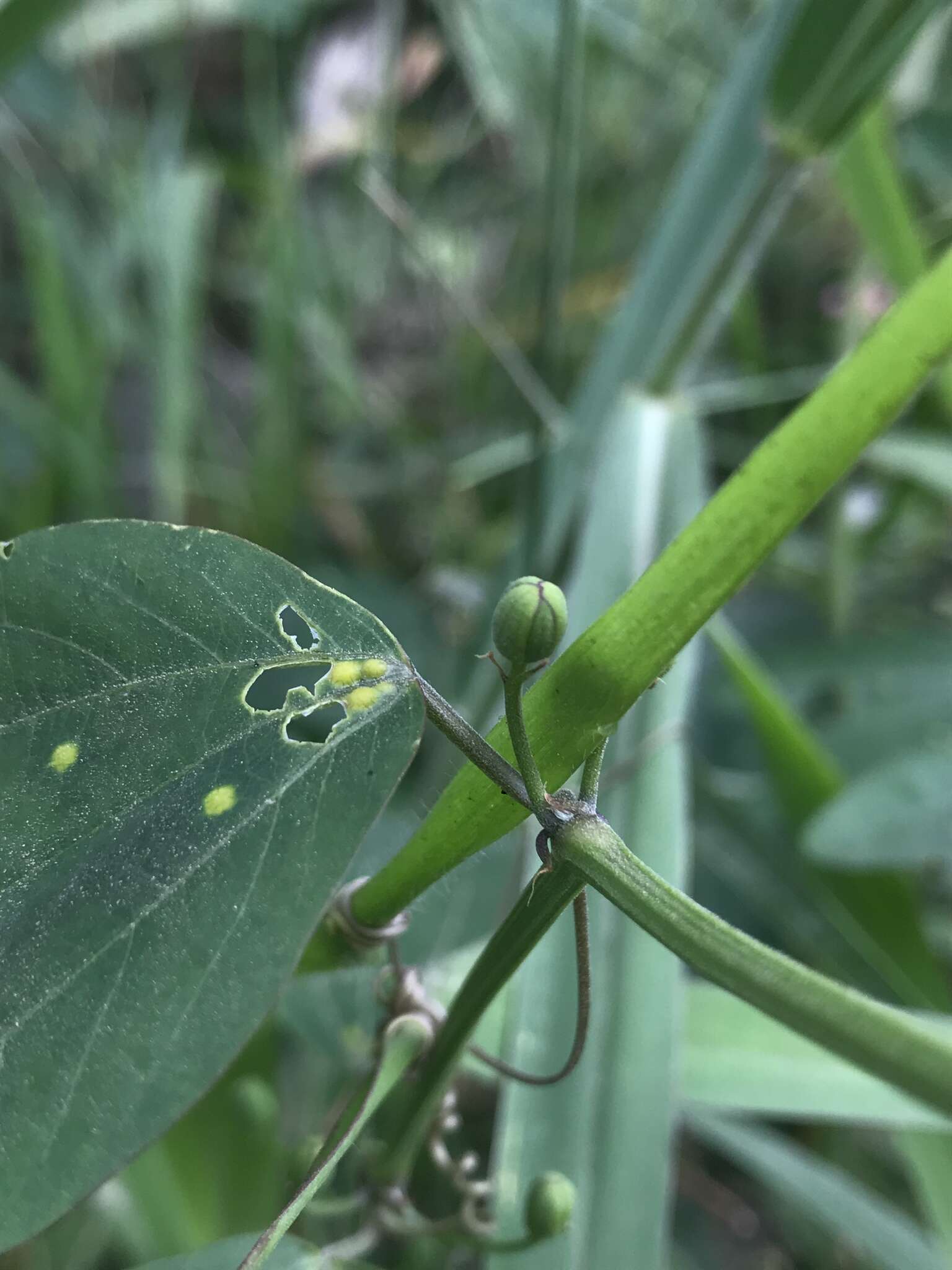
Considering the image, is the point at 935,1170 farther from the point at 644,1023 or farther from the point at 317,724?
the point at 317,724

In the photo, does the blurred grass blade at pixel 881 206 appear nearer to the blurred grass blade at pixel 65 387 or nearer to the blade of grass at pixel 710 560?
the blade of grass at pixel 710 560

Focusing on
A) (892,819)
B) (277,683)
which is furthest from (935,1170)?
(277,683)

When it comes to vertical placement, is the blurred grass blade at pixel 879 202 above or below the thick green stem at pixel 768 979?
above

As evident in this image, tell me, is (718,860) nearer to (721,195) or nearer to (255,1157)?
(255,1157)

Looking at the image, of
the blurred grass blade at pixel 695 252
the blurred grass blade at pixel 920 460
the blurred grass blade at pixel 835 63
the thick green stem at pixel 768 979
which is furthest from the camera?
the blurred grass blade at pixel 920 460

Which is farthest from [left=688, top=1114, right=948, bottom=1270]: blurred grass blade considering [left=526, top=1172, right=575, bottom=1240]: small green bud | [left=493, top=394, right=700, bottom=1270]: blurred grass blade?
[left=526, top=1172, right=575, bottom=1240]: small green bud

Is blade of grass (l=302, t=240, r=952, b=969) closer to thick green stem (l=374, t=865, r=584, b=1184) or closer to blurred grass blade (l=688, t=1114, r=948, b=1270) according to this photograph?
thick green stem (l=374, t=865, r=584, b=1184)

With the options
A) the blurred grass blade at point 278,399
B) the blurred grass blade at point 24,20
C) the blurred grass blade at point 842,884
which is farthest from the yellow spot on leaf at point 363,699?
the blurred grass blade at point 278,399
